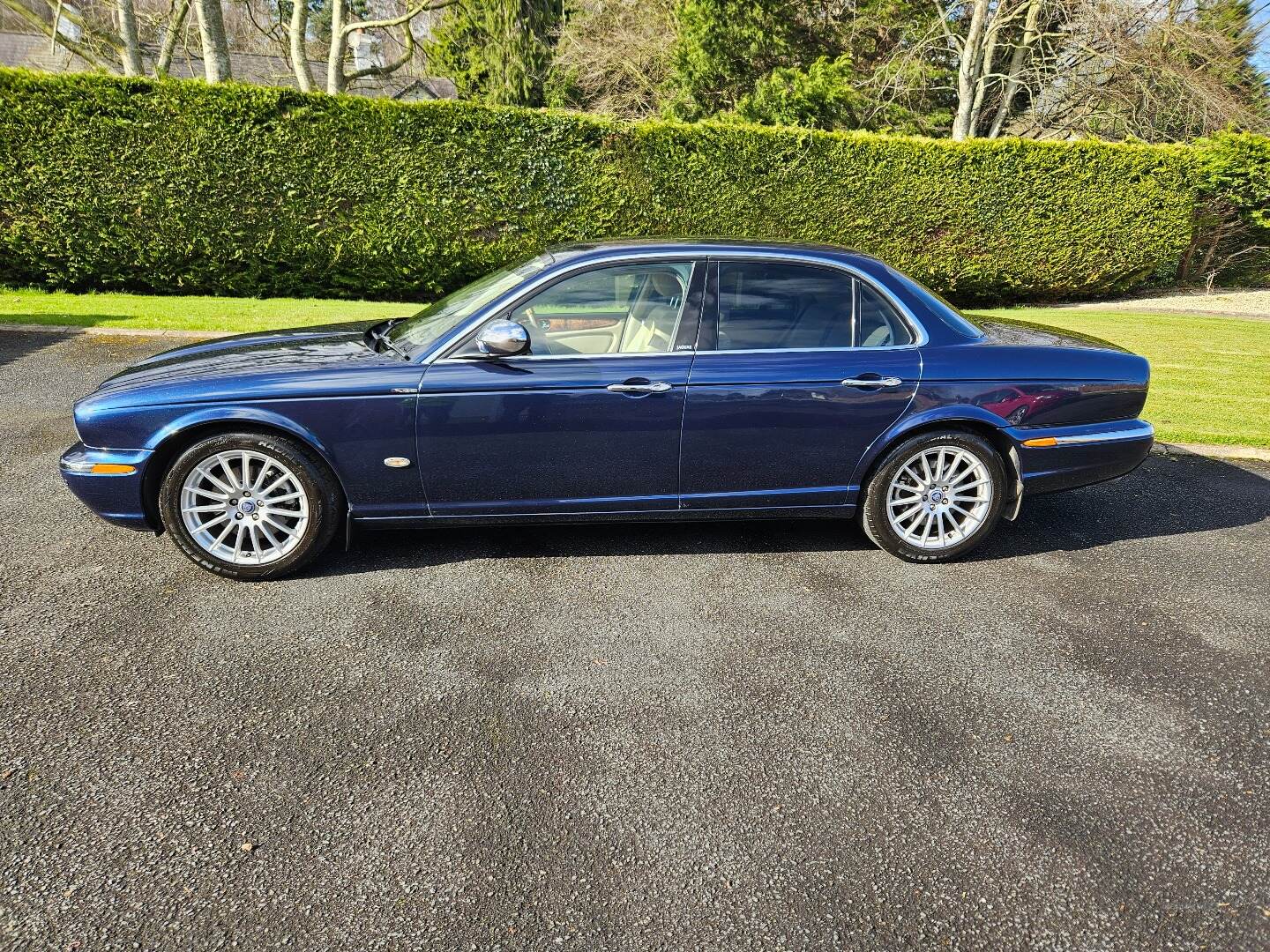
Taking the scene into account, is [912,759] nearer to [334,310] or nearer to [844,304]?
[844,304]

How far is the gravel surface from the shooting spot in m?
14.5

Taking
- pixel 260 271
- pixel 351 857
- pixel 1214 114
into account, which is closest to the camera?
pixel 351 857

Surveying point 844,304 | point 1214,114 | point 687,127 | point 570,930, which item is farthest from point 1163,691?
point 1214,114

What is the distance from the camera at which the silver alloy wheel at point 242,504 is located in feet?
11.9

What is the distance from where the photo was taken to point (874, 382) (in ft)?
13.0

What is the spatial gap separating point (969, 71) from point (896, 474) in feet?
67.0

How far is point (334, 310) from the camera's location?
425 inches

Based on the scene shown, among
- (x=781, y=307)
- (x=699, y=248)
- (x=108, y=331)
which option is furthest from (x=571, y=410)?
(x=108, y=331)

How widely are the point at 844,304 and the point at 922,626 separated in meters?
1.61

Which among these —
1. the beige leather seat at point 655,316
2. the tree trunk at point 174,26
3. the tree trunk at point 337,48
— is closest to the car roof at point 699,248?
the beige leather seat at point 655,316

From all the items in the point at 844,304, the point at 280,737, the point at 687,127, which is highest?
the point at 687,127

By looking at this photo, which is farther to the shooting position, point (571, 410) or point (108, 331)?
point (108, 331)

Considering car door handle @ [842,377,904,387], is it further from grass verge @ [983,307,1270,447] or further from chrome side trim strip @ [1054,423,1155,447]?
grass verge @ [983,307,1270,447]

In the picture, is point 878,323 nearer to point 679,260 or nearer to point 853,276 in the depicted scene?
point 853,276
